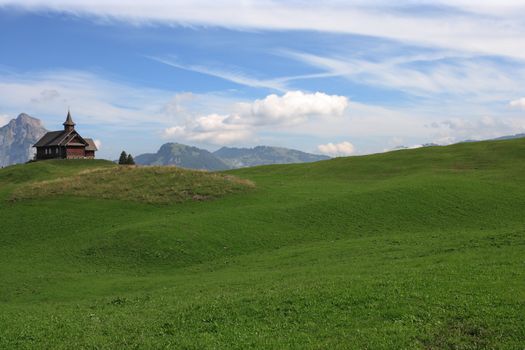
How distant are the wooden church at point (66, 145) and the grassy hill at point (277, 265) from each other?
71571mm

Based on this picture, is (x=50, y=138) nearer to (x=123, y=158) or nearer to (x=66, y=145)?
(x=66, y=145)

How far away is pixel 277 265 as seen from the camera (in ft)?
112

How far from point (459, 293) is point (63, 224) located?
4408 cm

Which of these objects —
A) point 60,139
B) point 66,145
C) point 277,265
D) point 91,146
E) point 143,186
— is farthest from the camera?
point 91,146

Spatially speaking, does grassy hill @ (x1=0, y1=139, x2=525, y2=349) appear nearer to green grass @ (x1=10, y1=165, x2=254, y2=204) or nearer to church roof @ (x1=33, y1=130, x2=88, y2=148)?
green grass @ (x1=10, y1=165, x2=254, y2=204)

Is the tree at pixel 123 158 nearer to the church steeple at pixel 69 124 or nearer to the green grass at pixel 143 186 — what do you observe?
the church steeple at pixel 69 124

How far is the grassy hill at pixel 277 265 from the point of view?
55.5ft

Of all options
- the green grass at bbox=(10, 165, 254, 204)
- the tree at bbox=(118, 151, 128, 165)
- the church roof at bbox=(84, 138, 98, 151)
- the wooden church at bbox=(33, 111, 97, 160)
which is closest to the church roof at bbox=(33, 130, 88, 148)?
the wooden church at bbox=(33, 111, 97, 160)

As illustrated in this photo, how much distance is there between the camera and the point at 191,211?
55500 mm

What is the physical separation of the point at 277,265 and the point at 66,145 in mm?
118140

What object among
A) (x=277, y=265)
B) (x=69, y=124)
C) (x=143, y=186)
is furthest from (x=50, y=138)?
(x=277, y=265)

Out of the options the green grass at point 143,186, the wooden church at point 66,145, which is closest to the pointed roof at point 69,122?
the wooden church at point 66,145

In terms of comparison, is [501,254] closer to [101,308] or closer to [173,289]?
[173,289]

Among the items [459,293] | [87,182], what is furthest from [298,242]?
[87,182]
